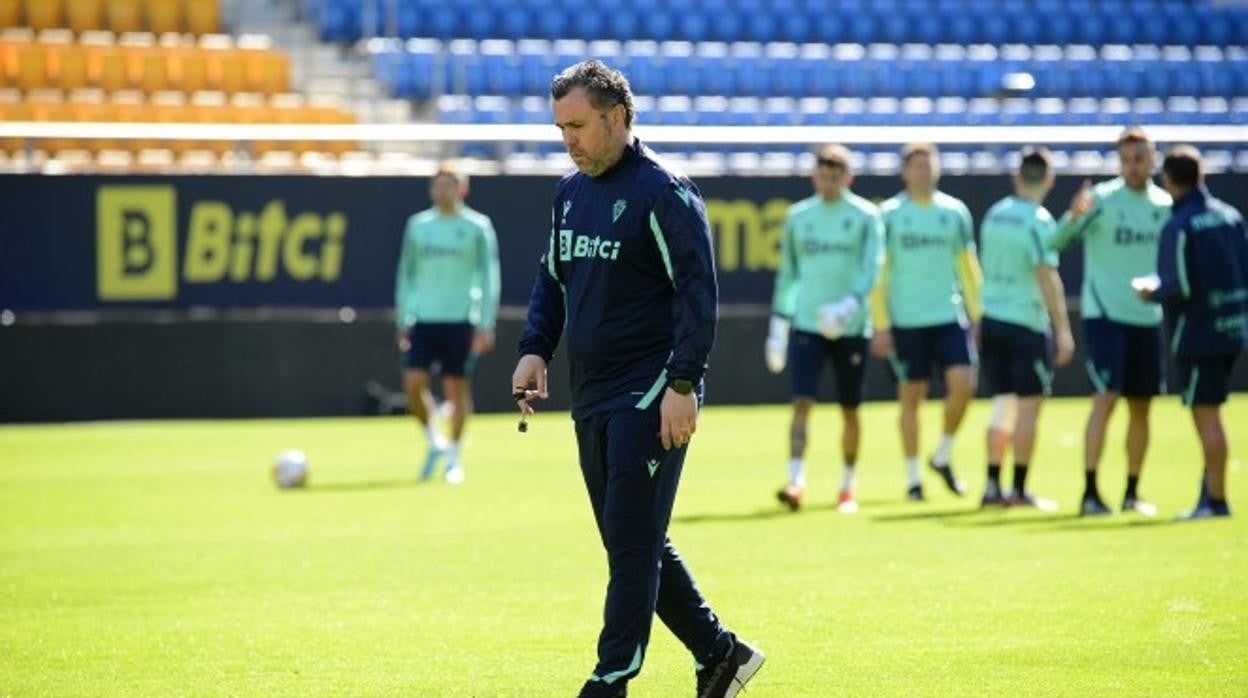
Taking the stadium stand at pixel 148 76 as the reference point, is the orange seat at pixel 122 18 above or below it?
above

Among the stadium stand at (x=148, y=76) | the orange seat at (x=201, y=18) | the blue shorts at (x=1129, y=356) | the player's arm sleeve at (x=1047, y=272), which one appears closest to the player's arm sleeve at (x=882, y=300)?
the player's arm sleeve at (x=1047, y=272)

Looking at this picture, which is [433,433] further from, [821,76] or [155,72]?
[821,76]

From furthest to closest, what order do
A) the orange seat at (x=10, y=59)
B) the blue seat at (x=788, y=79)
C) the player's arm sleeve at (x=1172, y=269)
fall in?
the blue seat at (x=788, y=79)
the orange seat at (x=10, y=59)
the player's arm sleeve at (x=1172, y=269)

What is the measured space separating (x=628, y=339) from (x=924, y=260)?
30.5 feet

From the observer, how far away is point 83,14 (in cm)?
2972

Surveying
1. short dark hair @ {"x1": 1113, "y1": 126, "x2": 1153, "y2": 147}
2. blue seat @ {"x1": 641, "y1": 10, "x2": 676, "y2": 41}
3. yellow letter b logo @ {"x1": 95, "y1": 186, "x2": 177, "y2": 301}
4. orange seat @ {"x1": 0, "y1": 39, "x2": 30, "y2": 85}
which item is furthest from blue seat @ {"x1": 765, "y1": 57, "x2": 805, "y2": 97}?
short dark hair @ {"x1": 1113, "y1": 126, "x2": 1153, "y2": 147}

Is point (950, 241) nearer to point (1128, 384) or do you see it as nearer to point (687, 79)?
point (1128, 384)

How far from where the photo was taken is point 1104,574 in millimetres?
11711

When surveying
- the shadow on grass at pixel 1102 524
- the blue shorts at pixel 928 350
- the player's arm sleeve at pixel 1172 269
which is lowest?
the shadow on grass at pixel 1102 524

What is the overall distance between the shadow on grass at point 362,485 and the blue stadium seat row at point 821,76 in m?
10.6

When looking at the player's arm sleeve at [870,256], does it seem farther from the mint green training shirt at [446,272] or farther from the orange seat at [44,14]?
the orange seat at [44,14]

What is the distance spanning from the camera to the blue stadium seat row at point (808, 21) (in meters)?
30.9

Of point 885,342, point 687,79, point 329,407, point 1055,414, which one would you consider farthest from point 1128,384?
point 687,79

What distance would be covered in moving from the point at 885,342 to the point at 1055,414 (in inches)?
367
